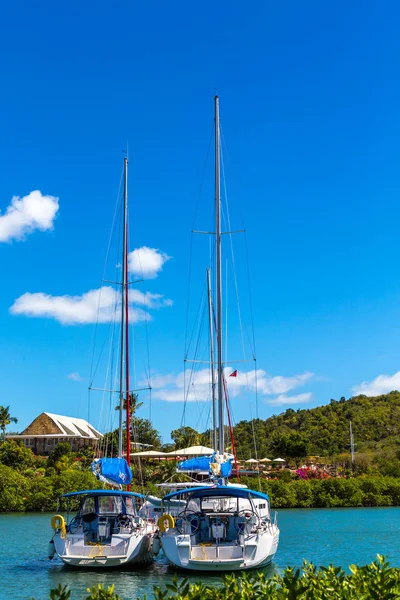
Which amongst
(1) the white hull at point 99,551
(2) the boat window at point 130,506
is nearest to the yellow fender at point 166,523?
(1) the white hull at point 99,551

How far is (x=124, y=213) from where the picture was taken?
133 ft

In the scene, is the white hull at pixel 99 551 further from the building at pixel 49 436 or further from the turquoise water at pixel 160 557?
the building at pixel 49 436

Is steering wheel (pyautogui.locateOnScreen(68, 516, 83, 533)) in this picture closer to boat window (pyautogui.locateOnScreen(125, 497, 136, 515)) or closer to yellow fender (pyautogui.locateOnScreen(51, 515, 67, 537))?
yellow fender (pyautogui.locateOnScreen(51, 515, 67, 537))

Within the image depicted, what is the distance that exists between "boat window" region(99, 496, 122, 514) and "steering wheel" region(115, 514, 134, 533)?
0.57 m

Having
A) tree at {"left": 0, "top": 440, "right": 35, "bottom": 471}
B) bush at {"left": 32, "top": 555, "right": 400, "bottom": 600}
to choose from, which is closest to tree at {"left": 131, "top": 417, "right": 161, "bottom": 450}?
tree at {"left": 0, "top": 440, "right": 35, "bottom": 471}

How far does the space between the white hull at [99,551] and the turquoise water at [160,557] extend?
0.49m

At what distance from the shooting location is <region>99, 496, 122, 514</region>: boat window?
98.3 ft

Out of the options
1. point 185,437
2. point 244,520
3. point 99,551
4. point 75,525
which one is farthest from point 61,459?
point 244,520

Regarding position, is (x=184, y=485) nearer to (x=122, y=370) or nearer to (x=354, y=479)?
(x=122, y=370)

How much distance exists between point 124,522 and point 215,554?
18.2ft

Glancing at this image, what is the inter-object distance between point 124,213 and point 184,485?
55.4ft

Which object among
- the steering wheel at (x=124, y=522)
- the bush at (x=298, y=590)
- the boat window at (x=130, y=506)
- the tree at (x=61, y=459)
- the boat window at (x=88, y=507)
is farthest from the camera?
the tree at (x=61, y=459)

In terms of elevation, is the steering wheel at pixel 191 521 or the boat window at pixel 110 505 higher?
the boat window at pixel 110 505

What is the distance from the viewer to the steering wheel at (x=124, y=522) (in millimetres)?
29172
